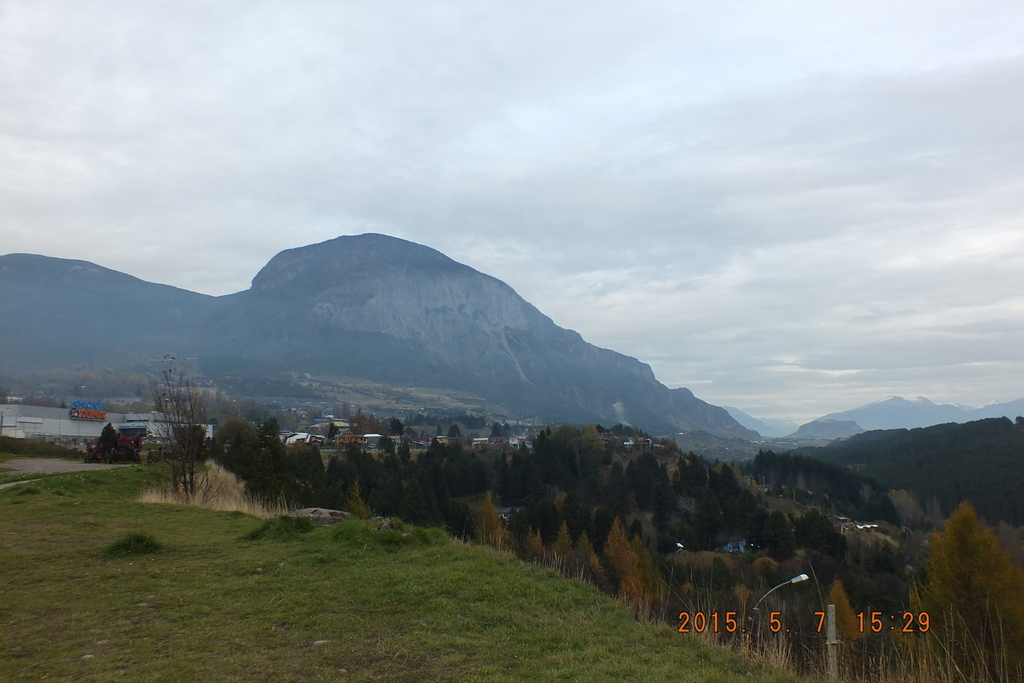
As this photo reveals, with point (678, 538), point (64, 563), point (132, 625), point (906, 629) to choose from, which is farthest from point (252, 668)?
point (678, 538)

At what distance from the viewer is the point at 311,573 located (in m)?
9.65

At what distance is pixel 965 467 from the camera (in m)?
125

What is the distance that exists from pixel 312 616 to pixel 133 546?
197 inches

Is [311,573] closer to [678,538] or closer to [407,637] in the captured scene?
[407,637]

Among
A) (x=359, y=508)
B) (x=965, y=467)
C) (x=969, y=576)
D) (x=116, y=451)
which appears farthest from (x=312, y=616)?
(x=965, y=467)

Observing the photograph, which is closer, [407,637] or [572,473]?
[407,637]

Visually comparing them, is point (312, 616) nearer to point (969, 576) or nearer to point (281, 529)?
point (281, 529)

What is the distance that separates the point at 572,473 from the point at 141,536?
3908 inches

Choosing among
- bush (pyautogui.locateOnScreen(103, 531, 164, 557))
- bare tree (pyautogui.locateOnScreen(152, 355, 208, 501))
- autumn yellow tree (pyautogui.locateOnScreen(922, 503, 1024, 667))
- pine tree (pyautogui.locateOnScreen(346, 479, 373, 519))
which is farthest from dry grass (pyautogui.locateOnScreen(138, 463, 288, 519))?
autumn yellow tree (pyautogui.locateOnScreen(922, 503, 1024, 667))

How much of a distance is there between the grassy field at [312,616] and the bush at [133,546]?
3cm

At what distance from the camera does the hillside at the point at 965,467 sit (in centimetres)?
10600

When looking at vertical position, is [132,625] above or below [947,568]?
above
